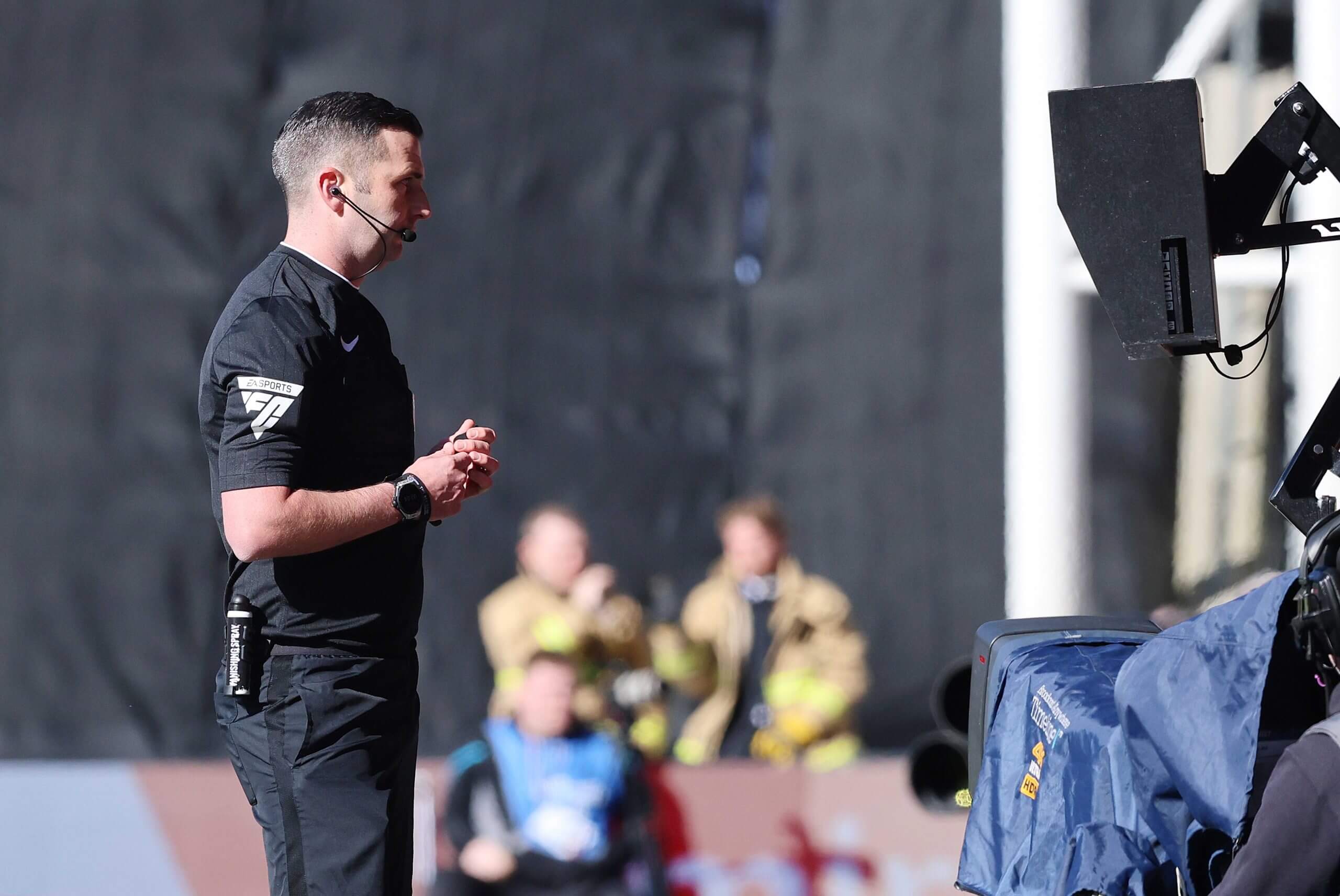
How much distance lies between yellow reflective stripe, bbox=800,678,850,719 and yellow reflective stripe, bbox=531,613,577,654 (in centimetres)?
82

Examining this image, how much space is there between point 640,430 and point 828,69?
1.51m

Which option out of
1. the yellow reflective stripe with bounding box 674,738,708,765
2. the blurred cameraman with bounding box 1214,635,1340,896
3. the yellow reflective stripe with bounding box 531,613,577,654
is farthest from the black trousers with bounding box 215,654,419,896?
the yellow reflective stripe with bounding box 674,738,708,765

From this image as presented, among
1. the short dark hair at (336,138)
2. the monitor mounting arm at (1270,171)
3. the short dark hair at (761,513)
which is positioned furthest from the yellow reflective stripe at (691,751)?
the monitor mounting arm at (1270,171)

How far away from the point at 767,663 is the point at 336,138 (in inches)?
125

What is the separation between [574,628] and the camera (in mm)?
5238

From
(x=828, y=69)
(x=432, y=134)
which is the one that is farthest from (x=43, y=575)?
(x=828, y=69)

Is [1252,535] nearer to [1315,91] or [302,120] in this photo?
[1315,91]

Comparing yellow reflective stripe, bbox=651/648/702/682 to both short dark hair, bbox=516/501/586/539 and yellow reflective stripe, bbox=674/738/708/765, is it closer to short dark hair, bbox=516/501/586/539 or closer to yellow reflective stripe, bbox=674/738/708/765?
yellow reflective stripe, bbox=674/738/708/765

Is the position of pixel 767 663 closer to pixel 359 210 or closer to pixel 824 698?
pixel 824 698

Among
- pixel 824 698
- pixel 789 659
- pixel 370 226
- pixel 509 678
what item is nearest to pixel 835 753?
pixel 824 698

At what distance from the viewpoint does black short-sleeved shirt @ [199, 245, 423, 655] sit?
2279 mm

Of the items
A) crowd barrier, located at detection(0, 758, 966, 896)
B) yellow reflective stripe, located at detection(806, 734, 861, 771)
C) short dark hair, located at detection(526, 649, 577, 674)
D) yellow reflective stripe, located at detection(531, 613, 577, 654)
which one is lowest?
crowd barrier, located at detection(0, 758, 966, 896)

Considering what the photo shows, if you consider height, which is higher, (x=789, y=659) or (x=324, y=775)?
(x=324, y=775)

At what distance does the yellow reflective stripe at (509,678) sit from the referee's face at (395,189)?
2865 mm
